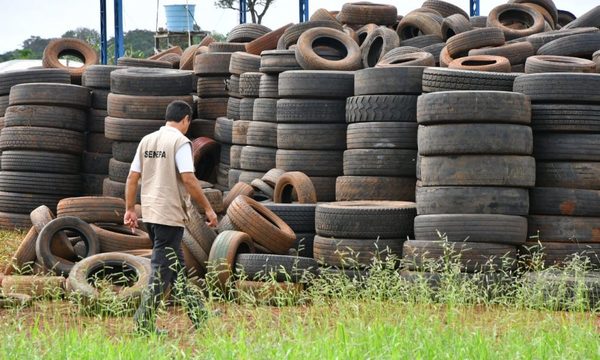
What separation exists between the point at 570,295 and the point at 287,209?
3.66m

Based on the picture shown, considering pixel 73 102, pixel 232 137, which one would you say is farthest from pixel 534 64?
pixel 73 102

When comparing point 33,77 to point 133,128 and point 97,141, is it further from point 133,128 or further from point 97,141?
point 133,128

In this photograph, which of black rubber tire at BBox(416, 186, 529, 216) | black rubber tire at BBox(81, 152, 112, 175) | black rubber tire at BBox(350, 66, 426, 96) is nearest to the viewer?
black rubber tire at BBox(416, 186, 529, 216)

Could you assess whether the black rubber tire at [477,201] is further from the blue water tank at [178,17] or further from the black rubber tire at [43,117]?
the blue water tank at [178,17]

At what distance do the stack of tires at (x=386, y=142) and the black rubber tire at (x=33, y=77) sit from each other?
270 inches

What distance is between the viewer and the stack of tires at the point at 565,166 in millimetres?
11922

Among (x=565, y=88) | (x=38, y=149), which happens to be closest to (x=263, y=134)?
(x=38, y=149)

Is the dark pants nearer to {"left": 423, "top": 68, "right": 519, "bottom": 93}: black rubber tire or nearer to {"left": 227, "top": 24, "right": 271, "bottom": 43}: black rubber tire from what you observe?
{"left": 423, "top": 68, "right": 519, "bottom": 93}: black rubber tire

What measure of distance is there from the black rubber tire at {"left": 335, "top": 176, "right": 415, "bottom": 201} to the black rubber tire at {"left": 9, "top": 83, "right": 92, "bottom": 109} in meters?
5.88

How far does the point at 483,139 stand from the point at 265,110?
4.85 meters

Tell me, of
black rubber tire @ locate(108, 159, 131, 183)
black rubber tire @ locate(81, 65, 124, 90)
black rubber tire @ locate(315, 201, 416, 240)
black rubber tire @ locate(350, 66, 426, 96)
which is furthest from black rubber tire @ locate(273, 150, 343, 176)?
black rubber tire @ locate(81, 65, 124, 90)

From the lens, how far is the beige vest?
9477 millimetres

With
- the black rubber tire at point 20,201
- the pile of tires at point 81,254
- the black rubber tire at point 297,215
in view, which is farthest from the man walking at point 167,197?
the black rubber tire at point 20,201

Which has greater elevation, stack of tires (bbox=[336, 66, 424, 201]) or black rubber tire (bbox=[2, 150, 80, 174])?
stack of tires (bbox=[336, 66, 424, 201])
